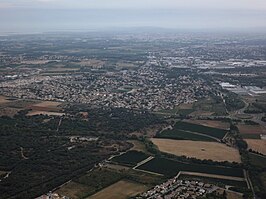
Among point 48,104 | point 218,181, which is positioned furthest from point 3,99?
point 218,181

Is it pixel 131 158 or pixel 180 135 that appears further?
pixel 180 135

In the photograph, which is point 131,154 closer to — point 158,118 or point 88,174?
point 88,174

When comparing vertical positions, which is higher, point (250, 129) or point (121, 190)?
point (250, 129)

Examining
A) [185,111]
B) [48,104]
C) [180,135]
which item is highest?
[48,104]

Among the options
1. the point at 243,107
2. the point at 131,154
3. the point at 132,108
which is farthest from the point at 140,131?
the point at 243,107

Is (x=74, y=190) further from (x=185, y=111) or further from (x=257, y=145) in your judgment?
(x=185, y=111)

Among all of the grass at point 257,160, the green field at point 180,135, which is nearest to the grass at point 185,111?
the green field at point 180,135

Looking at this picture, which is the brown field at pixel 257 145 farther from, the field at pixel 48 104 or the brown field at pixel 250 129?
the field at pixel 48 104
